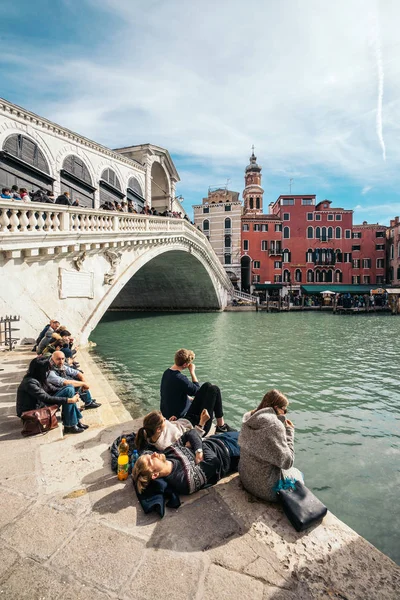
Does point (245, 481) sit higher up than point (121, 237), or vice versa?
point (121, 237)

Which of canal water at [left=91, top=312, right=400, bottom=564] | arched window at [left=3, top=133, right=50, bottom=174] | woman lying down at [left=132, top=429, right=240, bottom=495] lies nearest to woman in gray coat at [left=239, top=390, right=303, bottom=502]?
woman lying down at [left=132, top=429, right=240, bottom=495]

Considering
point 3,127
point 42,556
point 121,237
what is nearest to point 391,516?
point 42,556

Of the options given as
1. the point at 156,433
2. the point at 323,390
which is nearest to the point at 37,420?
the point at 156,433

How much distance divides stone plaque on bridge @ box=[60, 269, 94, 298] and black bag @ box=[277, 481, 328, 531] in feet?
28.6

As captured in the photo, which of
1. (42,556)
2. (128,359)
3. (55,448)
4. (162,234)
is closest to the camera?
(42,556)

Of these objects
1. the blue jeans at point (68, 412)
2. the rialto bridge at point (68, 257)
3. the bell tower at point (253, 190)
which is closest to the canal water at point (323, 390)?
→ the rialto bridge at point (68, 257)

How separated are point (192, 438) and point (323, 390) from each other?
521 cm

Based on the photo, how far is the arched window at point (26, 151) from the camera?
1112cm

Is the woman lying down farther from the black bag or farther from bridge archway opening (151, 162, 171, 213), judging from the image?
bridge archway opening (151, 162, 171, 213)

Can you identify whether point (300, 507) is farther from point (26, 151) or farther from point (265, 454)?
point (26, 151)

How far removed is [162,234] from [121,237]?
444 centimetres

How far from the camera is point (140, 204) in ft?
68.5

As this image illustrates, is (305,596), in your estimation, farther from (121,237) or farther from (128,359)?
(121,237)

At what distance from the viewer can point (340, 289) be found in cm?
3803
